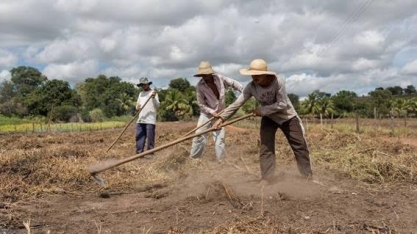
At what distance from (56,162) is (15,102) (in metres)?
55.6

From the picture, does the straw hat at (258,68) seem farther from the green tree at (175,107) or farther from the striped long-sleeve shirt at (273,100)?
the green tree at (175,107)

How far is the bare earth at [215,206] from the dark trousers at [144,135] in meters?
2.13

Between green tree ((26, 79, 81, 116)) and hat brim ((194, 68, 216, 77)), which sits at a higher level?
green tree ((26, 79, 81, 116))

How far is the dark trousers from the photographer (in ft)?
26.6

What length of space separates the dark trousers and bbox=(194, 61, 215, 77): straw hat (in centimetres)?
237

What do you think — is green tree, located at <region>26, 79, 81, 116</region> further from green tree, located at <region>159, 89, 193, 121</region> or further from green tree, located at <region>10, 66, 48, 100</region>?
green tree, located at <region>10, 66, 48, 100</region>

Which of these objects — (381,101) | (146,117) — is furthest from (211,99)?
(381,101)

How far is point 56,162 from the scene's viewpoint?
21.6 feet

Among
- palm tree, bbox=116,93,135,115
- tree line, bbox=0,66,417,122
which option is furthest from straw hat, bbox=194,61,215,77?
palm tree, bbox=116,93,135,115

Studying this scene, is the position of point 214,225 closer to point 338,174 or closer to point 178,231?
point 178,231

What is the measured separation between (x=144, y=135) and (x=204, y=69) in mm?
2617

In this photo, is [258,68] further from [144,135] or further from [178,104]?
[178,104]

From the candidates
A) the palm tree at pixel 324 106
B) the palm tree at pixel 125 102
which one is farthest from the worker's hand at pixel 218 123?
the palm tree at pixel 125 102

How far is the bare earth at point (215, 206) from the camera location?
346 cm
